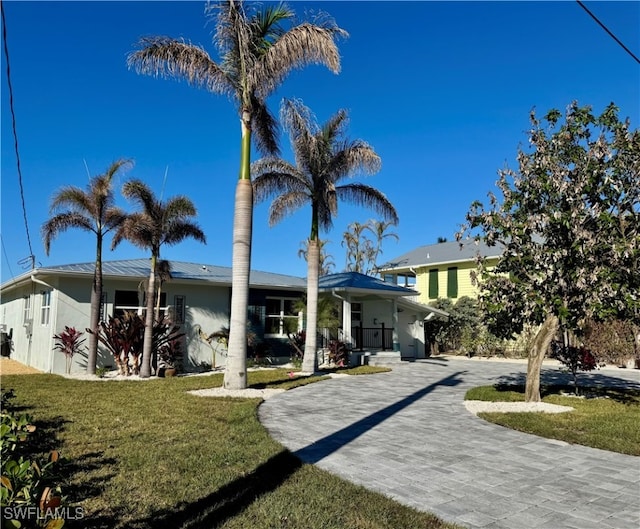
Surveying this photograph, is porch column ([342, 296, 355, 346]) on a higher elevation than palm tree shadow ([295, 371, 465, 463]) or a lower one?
higher

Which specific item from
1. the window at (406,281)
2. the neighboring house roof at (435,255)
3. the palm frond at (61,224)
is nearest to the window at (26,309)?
the palm frond at (61,224)

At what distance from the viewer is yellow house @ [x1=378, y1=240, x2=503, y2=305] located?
27656mm

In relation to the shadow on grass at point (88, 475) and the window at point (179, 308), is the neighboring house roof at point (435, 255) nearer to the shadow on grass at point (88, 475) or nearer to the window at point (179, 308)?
the window at point (179, 308)

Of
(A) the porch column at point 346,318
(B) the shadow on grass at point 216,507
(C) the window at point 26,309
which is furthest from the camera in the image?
(A) the porch column at point 346,318

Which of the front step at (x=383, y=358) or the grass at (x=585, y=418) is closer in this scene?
the grass at (x=585, y=418)

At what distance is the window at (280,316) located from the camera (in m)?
18.9

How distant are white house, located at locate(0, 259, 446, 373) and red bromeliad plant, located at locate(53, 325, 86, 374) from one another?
26cm

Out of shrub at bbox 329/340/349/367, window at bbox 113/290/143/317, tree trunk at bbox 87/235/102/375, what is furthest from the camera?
shrub at bbox 329/340/349/367

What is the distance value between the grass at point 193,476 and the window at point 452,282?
21432mm

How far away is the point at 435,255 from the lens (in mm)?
31031

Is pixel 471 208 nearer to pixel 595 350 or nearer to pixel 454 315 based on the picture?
pixel 595 350

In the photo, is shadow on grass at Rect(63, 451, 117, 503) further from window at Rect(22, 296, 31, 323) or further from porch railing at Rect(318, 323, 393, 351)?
porch railing at Rect(318, 323, 393, 351)

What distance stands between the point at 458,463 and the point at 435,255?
26.2 meters

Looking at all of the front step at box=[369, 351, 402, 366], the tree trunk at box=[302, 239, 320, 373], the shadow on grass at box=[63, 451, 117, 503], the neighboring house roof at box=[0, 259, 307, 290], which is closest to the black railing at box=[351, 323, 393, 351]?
the front step at box=[369, 351, 402, 366]
